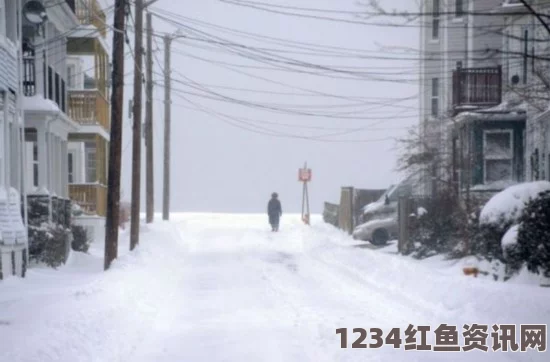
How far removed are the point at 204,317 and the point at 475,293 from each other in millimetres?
4275

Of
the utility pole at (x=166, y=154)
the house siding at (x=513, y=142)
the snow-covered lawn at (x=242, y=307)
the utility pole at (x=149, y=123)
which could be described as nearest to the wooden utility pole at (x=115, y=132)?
the snow-covered lawn at (x=242, y=307)

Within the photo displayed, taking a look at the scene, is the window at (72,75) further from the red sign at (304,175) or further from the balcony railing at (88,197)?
the red sign at (304,175)

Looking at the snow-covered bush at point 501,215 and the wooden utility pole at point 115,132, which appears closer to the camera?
the snow-covered bush at point 501,215

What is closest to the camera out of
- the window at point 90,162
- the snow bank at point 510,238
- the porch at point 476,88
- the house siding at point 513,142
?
the snow bank at point 510,238

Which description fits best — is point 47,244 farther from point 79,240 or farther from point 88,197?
point 88,197

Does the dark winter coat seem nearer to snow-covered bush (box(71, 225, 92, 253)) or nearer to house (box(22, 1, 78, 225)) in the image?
house (box(22, 1, 78, 225))

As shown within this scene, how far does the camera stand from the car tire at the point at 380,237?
33844 millimetres

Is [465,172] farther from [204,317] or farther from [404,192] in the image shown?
[204,317]

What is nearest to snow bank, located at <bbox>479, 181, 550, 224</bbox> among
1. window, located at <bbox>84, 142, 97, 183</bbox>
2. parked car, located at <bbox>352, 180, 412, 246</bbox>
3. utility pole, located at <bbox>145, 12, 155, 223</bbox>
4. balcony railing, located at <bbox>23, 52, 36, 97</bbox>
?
parked car, located at <bbox>352, 180, 412, 246</bbox>

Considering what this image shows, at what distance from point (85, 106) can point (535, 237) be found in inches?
866

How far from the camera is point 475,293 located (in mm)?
15383

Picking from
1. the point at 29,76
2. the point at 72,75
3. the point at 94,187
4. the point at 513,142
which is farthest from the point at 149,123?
the point at 513,142

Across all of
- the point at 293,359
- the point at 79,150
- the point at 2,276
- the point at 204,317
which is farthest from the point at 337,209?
the point at 293,359

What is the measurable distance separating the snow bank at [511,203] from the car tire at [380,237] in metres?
13.7
